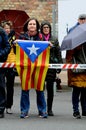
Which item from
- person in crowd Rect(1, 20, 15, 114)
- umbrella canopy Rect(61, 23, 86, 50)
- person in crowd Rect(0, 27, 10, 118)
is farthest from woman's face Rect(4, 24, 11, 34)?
umbrella canopy Rect(61, 23, 86, 50)

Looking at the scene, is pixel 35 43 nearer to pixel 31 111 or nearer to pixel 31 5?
pixel 31 111

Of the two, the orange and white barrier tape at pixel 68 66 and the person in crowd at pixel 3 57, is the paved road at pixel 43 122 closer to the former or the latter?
the person in crowd at pixel 3 57

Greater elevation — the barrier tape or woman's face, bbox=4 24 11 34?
woman's face, bbox=4 24 11 34

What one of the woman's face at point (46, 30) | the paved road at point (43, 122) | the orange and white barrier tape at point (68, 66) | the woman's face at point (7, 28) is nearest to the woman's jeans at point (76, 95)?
the paved road at point (43, 122)

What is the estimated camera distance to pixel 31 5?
2469 cm

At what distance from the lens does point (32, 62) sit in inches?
479

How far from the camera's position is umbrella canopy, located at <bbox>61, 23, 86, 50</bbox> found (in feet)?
38.5

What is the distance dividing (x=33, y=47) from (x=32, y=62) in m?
0.27

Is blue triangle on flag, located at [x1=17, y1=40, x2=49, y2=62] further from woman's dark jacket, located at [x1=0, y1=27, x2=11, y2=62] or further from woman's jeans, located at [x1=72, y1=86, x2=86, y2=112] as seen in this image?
woman's jeans, located at [x1=72, y1=86, x2=86, y2=112]

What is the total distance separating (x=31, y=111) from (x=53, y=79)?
110 cm

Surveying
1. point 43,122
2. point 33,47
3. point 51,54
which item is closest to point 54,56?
point 51,54

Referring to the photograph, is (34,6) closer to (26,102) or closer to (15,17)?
(15,17)

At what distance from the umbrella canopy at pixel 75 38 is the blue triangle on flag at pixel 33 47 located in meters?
0.37

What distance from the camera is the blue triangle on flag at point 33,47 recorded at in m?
12.1
